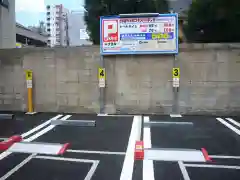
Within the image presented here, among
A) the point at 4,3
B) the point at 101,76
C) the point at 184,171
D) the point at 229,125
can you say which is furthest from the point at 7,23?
the point at 184,171

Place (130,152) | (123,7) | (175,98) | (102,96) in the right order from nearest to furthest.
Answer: (130,152) < (175,98) < (102,96) < (123,7)

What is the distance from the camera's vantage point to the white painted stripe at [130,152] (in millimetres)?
3018

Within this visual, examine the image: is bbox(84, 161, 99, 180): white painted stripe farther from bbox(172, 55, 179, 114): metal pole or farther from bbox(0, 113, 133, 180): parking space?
bbox(172, 55, 179, 114): metal pole

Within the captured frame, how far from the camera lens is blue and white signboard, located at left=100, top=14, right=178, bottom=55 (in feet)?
22.5

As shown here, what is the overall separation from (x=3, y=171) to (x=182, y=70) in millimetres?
5324

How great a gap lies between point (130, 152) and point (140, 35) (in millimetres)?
4022

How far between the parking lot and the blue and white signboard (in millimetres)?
1949

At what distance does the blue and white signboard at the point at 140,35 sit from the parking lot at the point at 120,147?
1949 millimetres

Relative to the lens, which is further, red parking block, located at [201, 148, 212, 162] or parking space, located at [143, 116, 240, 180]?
red parking block, located at [201, 148, 212, 162]

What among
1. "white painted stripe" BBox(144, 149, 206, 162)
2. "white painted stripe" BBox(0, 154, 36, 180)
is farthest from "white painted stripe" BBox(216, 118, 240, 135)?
"white painted stripe" BBox(0, 154, 36, 180)

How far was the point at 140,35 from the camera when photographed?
6.93 metres

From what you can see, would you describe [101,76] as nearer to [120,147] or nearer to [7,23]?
[120,147]

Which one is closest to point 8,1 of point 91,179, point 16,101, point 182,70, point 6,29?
point 6,29

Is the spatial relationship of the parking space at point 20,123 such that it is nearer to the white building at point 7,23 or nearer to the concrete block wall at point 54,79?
the concrete block wall at point 54,79
